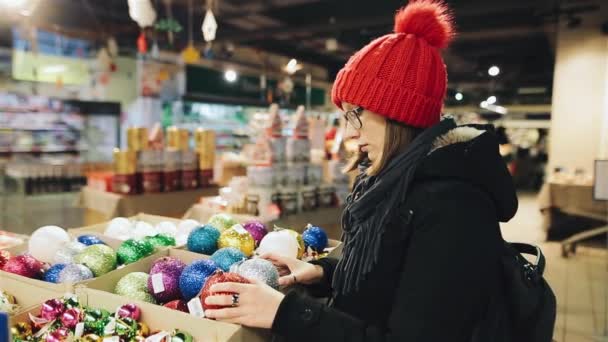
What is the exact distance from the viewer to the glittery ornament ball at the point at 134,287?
→ 57.1 inches

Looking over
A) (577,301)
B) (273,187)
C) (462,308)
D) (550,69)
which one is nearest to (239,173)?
(273,187)

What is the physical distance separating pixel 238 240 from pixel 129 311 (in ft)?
1.89

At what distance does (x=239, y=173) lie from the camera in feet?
19.6

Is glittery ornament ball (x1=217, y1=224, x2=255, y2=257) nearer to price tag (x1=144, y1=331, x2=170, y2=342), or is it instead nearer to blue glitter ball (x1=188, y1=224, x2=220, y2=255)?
blue glitter ball (x1=188, y1=224, x2=220, y2=255)

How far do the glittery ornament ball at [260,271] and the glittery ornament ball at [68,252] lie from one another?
701 millimetres

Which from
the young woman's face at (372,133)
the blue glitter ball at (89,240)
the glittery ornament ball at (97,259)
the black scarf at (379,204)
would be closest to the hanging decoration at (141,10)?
the blue glitter ball at (89,240)

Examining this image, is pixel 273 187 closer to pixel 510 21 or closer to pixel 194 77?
pixel 510 21

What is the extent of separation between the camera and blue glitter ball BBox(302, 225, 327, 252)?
197 cm

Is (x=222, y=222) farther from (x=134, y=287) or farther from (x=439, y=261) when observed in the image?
(x=439, y=261)

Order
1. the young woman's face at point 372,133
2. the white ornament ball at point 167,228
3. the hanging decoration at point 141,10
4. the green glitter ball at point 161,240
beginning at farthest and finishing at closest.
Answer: the hanging decoration at point 141,10 → the white ornament ball at point 167,228 → the green glitter ball at point 161,240 → the young woman's face at point 372,133

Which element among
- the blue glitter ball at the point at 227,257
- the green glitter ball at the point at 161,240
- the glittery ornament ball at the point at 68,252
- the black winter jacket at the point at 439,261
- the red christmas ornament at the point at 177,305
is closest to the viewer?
the black winter jacket at the point at 439,261

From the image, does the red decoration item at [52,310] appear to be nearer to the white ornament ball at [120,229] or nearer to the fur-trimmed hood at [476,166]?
the white ornament ball at [120,229]

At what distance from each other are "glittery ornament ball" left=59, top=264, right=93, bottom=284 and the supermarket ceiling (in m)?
4.16

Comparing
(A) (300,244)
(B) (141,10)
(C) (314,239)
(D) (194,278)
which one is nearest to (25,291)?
(D) (194,278)
